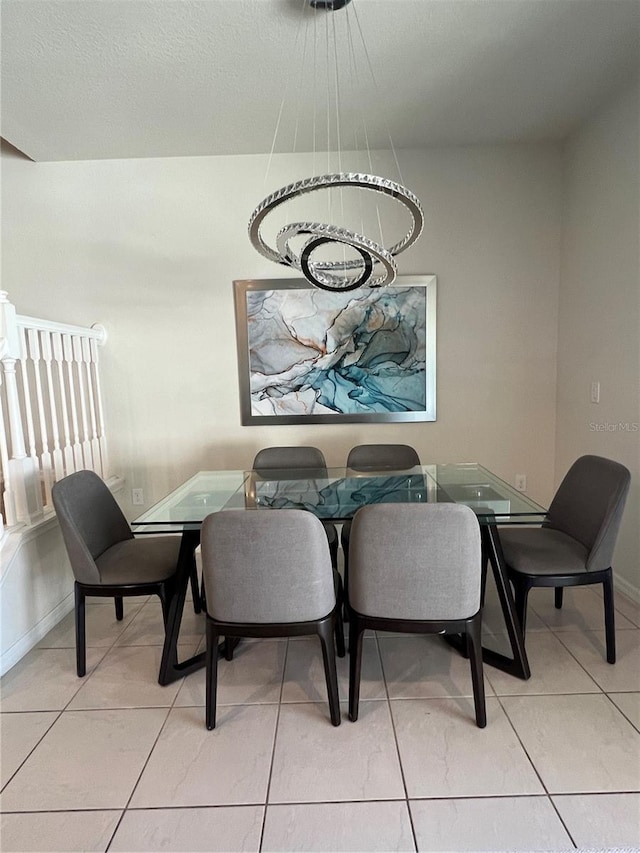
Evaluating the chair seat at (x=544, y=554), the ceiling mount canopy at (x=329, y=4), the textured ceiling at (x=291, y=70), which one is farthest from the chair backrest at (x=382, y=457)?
the ceiling mount canopy at (x=329, y=4)

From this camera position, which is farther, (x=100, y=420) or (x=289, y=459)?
(x=100, y=420)

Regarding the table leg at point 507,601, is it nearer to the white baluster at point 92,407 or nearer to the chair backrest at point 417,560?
the chair backrest at point 417,560

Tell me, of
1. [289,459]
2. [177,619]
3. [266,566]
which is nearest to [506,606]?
[266,566]

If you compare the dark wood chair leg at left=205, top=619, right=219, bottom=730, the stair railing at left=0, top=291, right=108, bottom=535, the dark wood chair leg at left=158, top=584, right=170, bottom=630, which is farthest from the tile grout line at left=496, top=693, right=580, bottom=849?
the stair railing at left=0, top=291, right=108, bottom=535

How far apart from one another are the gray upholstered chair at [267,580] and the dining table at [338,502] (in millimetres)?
80

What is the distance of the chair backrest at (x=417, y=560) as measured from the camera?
134 cm

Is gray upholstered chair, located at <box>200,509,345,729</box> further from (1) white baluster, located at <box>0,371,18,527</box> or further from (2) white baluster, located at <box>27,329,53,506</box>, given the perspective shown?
(2) white baluster, located at <box>27,329,53,506</box>

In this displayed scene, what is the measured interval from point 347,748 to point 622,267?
2609mm

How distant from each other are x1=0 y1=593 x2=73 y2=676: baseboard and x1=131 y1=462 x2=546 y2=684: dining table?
0.69m

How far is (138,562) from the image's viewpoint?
1802 mm

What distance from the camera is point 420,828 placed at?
3.73ft

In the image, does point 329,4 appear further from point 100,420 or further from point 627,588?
point 627,588

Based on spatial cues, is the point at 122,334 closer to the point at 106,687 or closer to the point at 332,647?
the point at 106,687

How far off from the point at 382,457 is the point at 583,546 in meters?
1.11
